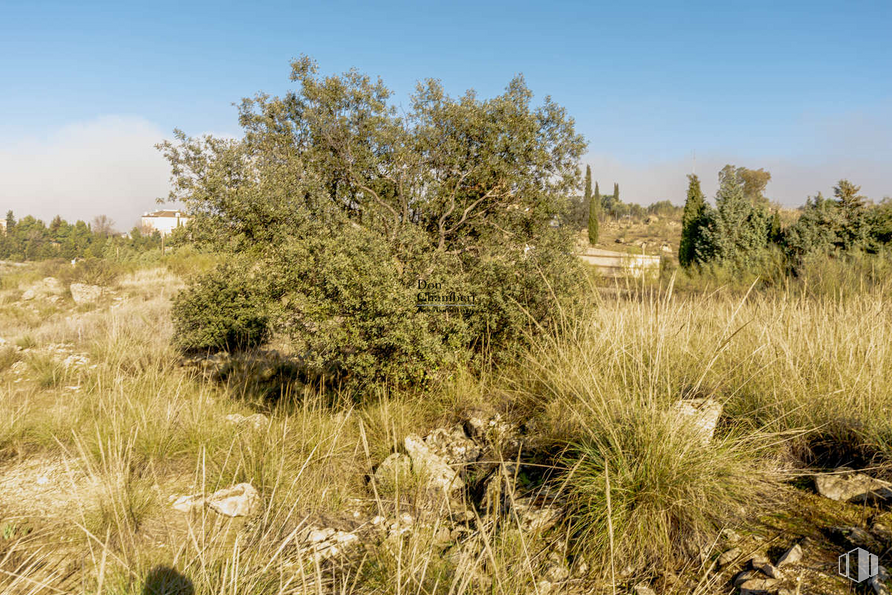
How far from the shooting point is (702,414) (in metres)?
3.14

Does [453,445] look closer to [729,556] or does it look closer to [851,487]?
[729,556]

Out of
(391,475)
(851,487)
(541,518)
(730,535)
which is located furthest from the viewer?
(391,475)

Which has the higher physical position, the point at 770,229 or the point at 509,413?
the point at 770,229

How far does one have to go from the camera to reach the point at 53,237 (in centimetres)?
4712

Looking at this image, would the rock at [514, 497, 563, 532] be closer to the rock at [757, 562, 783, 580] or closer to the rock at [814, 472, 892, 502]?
the rock at [757, 562, 783, 580]

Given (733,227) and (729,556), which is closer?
(729,556)

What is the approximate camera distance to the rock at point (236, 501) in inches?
138

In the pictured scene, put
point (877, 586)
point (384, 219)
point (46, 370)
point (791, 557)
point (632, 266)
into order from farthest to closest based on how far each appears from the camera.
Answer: point (46, 370), point (384, 219), point (632, 266), point (791, 557), point (877, 586)

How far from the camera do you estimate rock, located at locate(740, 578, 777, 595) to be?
7.16 feet

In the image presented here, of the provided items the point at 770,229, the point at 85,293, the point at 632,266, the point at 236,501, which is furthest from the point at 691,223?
the point at 85,293

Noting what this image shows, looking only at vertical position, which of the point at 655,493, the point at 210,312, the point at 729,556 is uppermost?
the point at 210,312

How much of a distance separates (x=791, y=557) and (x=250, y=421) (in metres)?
4.71

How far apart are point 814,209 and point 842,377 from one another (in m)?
16.2

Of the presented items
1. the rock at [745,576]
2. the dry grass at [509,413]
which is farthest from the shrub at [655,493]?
the rock at [745,576]
